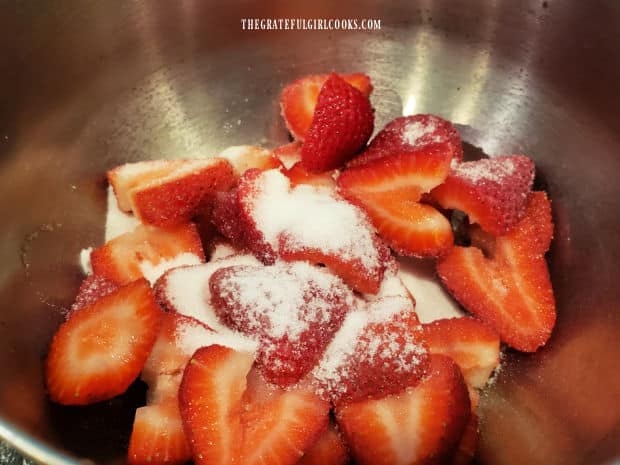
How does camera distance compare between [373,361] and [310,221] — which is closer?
[373,361]

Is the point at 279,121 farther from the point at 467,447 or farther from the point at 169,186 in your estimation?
the point at 467,447

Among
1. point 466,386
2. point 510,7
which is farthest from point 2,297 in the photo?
point 510,7

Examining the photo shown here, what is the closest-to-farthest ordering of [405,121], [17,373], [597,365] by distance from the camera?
[17,373] → [597,365] → [405,121]

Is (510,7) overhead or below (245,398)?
→ overhead

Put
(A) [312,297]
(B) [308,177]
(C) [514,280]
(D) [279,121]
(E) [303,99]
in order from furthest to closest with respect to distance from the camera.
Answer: (D) [279,121]
(E) [303,99]
(B) [308,177]
(C) [514,280]
(A) [312,297]

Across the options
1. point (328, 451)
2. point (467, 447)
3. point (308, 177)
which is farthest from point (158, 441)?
point (308, 177)

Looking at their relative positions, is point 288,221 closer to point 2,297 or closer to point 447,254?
point 447,254
